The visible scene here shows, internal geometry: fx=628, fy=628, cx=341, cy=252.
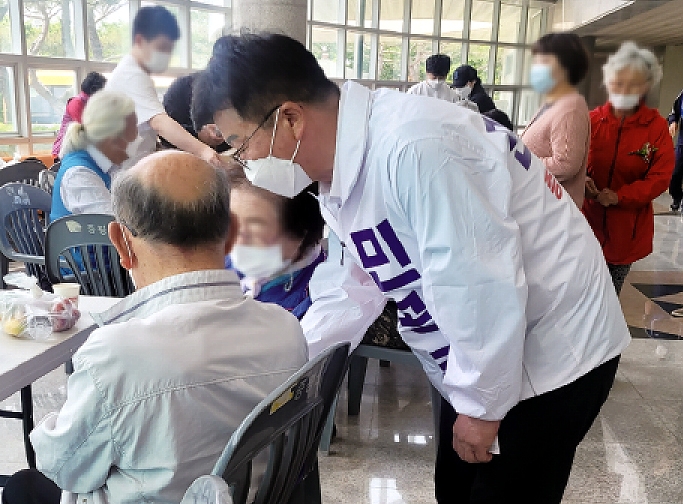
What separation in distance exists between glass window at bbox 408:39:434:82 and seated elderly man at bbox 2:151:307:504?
948 centimetres

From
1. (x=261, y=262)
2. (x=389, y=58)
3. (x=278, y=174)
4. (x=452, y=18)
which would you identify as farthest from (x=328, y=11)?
(x=278, y=174)

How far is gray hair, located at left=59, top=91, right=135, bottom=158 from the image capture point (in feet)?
7.48

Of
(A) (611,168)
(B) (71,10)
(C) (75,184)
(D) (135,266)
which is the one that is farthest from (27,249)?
(B) (71,10)

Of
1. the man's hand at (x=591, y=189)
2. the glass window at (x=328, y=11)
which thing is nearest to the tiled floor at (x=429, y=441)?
the man's hand at (x=591, y=189)

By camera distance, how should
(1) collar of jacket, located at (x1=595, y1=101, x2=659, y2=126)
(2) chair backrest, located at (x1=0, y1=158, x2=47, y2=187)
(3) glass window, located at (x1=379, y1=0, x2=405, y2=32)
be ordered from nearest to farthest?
1. (1) collar of jacket, located at (x1=595, y1=101, x2=659, y2=126)
2. (2) chair backrest, located at (x1=0, y1=158, x2=47, y2=187)
3. (3) glass window, located at (x1=379, y1=0, x2=405, y2=32)

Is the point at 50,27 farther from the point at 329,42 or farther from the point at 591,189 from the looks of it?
the point at 591,189

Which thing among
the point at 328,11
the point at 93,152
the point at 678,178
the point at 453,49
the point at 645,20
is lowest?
the point at 678,178

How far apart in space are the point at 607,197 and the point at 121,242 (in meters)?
2.10

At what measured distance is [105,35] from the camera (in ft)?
20.1

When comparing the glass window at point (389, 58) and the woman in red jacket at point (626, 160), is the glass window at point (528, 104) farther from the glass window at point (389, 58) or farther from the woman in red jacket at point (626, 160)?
the glass window at point (389, 58)

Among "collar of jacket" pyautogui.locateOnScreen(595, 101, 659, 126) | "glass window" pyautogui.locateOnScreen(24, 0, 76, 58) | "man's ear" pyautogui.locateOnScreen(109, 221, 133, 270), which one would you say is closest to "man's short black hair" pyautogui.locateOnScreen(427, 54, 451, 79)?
"collar of jacket" pyautogui.locateOnScreen(595, 101, 659, 126)

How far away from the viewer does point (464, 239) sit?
889mm

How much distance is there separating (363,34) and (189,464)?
9.17 metres

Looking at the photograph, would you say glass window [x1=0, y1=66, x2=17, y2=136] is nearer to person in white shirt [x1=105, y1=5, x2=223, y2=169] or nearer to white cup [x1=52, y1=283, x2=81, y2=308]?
person in white shirt [x1=105, y1=5, x2=223, y2=169]
